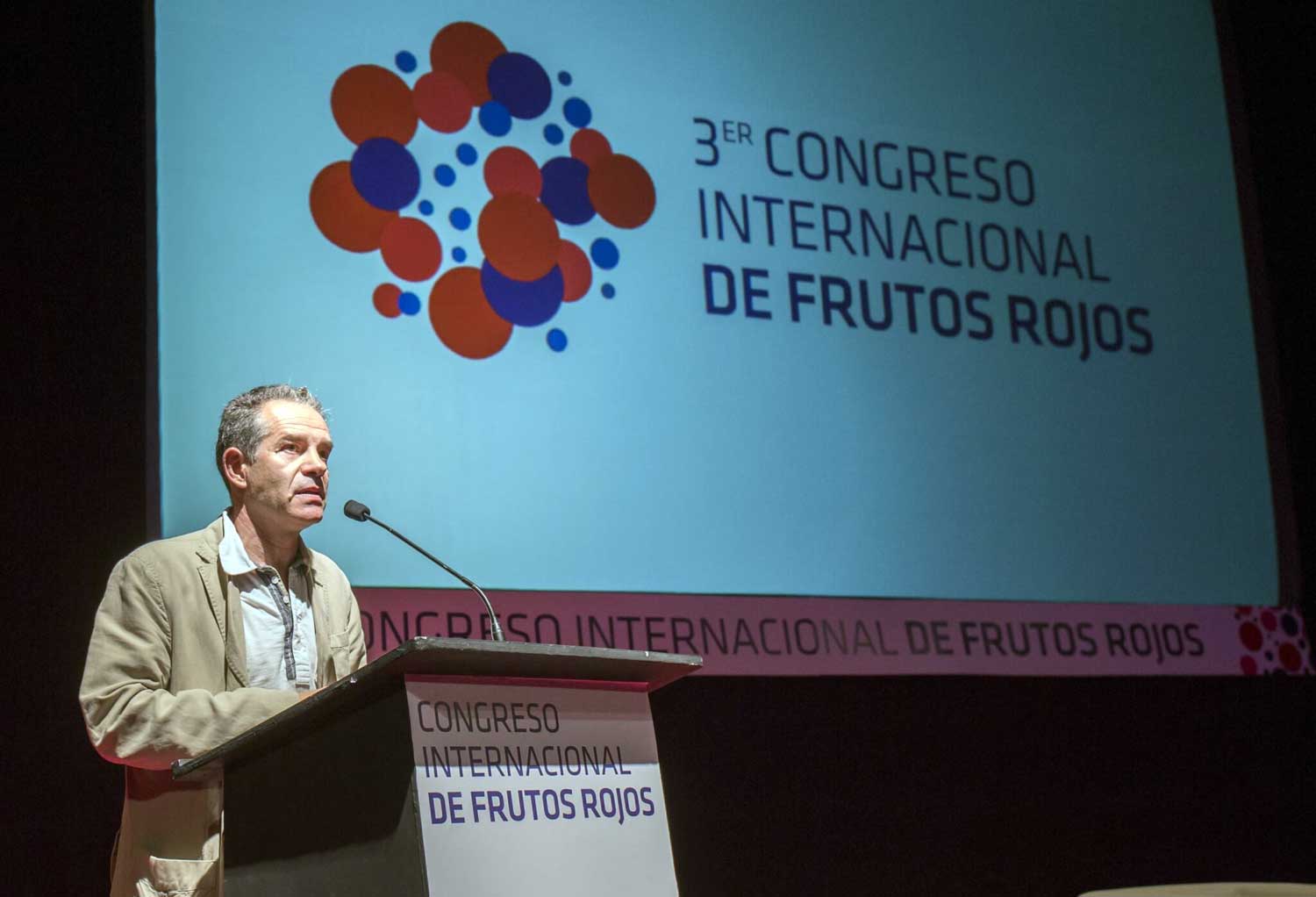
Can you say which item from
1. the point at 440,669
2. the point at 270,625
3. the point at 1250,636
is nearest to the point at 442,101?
the point at 270,625

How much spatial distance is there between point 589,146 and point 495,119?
215 mm

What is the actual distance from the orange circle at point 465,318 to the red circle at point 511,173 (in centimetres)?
20

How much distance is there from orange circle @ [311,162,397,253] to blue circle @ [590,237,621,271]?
445 mm

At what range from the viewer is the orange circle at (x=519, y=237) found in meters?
2.96

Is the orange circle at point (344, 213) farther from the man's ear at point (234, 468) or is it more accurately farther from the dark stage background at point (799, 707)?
the man's ear at point (234, 468)

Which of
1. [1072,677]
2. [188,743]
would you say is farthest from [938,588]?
[188,743]

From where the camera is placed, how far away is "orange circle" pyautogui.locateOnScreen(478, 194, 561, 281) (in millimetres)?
2963

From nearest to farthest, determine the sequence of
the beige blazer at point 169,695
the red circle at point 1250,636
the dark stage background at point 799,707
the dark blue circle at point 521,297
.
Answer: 1. the beige blazer at point 169,695
2. the dark stage background at point 799,707
3. the dark blue circle at point 521,297
4. the red circle at point 1250,636

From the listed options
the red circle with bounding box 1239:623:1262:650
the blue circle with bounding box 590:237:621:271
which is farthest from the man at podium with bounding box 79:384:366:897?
the red circle with bounding box 1239:623:1262:650

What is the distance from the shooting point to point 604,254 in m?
3.06

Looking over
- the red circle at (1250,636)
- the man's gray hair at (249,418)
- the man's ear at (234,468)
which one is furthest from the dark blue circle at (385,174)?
the red circle at (1250,636)

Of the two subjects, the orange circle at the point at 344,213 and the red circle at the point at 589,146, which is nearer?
the orange circle at the point at 344,213

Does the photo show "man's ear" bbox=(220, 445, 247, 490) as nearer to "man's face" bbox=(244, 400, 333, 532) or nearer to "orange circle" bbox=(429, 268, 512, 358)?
"man's face" bbox=(244, 400, 333, 532)

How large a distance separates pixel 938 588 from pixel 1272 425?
116cm
